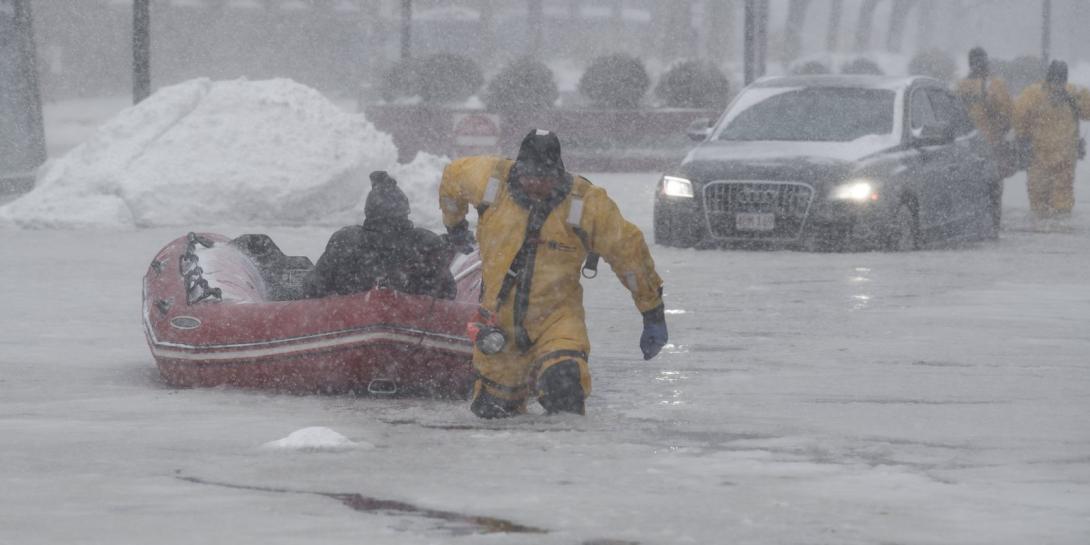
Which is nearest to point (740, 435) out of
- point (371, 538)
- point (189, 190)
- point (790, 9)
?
point (371, 538)

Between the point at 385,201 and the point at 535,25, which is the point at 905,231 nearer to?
the point at 385,201

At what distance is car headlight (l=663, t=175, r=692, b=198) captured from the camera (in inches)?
635

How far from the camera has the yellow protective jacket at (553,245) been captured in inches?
308

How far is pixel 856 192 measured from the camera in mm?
15703

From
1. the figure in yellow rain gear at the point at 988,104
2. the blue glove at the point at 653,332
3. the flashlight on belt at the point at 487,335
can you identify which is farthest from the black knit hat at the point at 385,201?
the figure in yellow rain gear at the point at 988,104

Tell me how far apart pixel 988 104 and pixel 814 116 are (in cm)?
373

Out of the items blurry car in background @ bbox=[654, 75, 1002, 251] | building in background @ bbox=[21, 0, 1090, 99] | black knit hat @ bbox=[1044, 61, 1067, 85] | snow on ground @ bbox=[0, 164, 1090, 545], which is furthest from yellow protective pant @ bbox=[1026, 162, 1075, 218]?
building in background @ bbox=[21, 0, 1090, 99]

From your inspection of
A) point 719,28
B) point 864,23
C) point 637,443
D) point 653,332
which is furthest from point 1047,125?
point 864,23

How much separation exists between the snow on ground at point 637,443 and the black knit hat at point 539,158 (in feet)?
3.27

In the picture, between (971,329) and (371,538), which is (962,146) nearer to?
(971,329)

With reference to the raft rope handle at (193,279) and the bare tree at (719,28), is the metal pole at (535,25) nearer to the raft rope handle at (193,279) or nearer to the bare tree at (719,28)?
the bare tree at (719,28)

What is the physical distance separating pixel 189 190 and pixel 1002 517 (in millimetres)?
13514

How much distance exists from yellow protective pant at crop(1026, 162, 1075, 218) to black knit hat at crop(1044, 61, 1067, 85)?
0.83 m

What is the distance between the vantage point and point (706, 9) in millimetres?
71125
